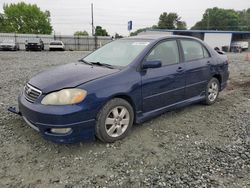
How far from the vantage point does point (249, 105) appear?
201 inches

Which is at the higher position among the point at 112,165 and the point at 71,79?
the point at 71,79

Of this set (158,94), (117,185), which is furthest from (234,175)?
(158,94)

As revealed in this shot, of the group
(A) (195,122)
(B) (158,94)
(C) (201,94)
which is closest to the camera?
(B) (158,94)

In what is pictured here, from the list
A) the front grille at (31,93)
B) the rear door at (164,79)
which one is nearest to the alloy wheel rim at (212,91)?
the rear door at (164,79)

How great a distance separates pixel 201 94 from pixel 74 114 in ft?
9.61

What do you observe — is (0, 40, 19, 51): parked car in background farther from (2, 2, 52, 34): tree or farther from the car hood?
(2, 2, 52, 34): tree

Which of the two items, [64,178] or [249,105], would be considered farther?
[249,105]

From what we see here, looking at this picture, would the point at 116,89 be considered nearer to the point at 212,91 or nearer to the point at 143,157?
the point at 143,157

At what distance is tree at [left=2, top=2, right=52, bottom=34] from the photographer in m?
57.4

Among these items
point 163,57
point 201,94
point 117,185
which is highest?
point 163,57

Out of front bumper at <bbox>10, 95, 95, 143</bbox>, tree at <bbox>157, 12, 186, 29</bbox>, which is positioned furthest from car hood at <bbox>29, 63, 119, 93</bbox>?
tree at <bbox>157, 12, 186, 29</bbox>

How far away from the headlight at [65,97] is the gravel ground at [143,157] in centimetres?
71

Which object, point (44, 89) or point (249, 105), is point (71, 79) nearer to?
point (44, 89)

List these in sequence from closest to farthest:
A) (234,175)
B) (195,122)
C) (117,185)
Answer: (117,185) → (234,175) → (195,122)
